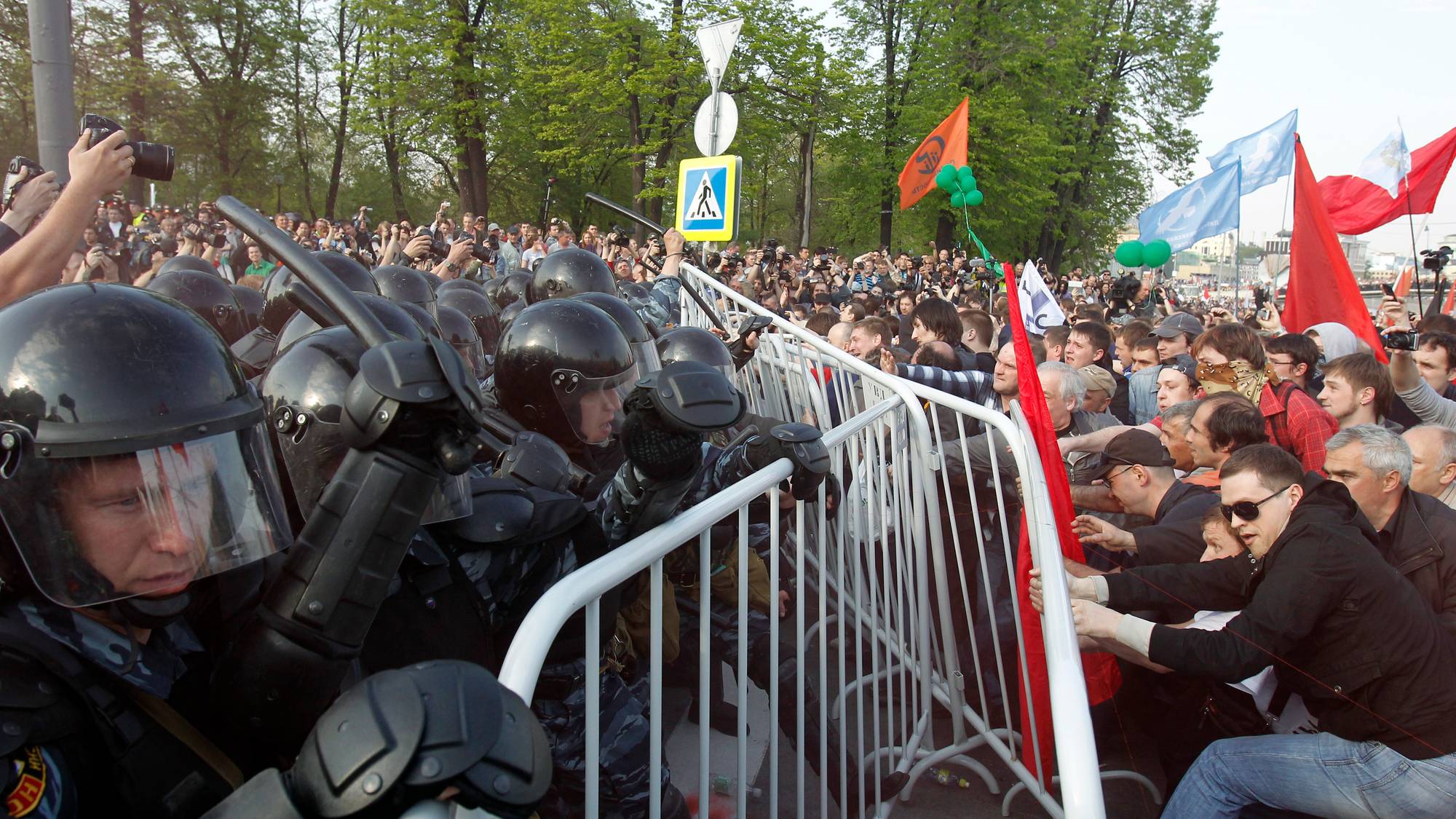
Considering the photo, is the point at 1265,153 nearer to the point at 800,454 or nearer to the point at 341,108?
the point at 800,454

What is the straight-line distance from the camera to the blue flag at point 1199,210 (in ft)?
34.8

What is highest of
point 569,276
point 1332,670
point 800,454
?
point 569,276

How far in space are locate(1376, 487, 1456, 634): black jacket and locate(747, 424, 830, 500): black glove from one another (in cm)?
203

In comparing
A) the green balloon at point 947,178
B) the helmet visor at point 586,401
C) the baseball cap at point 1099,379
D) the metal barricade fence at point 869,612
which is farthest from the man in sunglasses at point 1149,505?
the green balloon at point 947,178

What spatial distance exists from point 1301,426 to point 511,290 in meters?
5.00

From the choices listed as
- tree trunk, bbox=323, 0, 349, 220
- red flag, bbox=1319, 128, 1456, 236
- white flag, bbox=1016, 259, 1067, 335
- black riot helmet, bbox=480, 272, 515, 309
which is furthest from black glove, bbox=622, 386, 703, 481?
tree trunk, bbox=323, 0, 349, 220

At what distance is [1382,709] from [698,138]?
5726mm

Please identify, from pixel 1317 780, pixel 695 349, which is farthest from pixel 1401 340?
pixel 695 349

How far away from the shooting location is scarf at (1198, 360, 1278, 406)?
15.5 feet

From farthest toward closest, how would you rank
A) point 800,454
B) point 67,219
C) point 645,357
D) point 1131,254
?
point 1131,254 < point 645,357 < point 67,219 < point 800,454

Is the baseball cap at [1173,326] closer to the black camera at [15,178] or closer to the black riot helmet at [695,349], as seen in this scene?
the black riot helmet at [695,349]

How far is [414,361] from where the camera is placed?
1224mm

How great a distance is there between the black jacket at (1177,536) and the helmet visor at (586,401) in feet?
7.01

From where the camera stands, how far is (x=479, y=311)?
16.4ft
